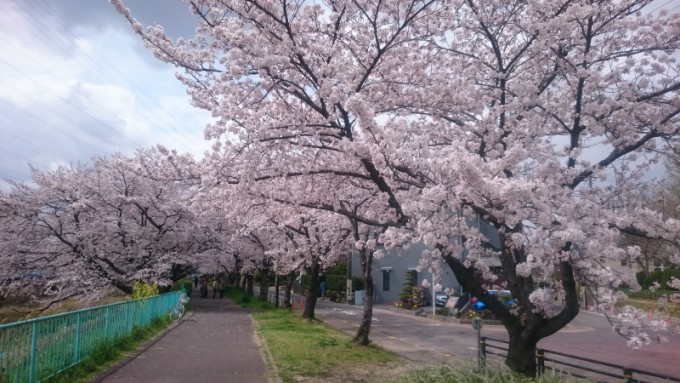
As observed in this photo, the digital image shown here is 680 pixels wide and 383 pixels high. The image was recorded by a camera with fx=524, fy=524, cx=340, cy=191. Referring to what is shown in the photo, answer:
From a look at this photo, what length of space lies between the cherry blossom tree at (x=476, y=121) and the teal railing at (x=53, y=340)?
12.2 ft

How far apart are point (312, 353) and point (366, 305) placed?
106 inches

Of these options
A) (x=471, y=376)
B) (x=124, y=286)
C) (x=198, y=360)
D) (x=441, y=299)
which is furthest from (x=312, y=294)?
(x=471, y=376)

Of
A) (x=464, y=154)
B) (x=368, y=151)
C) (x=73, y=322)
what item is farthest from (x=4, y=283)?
(x=464, y=154)

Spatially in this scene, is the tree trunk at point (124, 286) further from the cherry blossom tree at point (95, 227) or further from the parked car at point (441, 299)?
the parked car at point (441, 299)

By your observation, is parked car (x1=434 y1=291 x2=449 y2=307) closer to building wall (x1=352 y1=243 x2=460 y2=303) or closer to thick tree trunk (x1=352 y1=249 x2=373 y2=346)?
building wall (x1=352 y1=243 x2=460 y2=303)

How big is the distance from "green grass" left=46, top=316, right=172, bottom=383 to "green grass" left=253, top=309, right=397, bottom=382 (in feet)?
11.0

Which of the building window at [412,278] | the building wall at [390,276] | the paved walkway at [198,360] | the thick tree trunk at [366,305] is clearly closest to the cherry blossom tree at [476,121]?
the paved walkway at [198,360]

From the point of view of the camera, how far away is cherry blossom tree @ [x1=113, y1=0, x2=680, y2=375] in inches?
253

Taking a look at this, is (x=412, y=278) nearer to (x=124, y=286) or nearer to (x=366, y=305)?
(x=124, y=286)

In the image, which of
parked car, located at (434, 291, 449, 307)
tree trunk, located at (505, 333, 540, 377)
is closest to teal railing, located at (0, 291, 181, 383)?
tree trunk, located at (505, 333, 540, 377)

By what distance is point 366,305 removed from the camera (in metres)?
15.0

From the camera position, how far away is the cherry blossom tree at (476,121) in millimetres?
6418

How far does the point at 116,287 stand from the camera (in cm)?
2459

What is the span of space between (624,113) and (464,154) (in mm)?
3161
